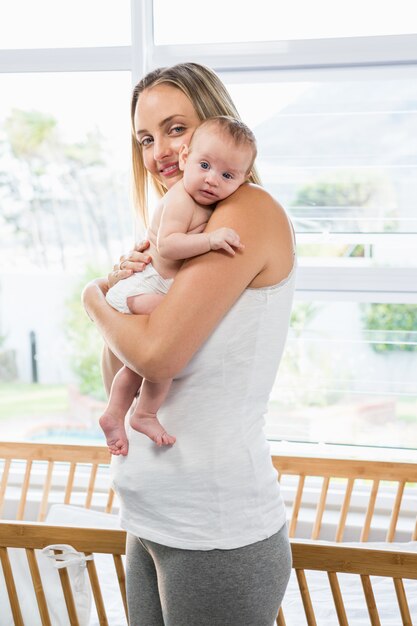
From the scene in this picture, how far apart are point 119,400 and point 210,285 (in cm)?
32

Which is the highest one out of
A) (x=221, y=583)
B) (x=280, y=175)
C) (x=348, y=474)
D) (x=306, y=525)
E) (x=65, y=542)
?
(x=280, y=175)

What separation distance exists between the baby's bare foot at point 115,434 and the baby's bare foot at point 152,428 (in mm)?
74

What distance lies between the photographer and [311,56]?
243cm

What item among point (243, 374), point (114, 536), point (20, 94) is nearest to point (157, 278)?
point (243, 374)

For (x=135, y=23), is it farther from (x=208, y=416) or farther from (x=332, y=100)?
(x=208, y=416)

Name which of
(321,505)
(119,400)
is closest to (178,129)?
(119,400)

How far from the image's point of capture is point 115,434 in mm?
1188

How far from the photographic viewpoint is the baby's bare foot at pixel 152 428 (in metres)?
1.06

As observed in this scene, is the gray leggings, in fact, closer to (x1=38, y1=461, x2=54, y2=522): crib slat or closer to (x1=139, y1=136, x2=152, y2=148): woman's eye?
(x1=139, y1=136, x2=152, y2=148): woman's eye

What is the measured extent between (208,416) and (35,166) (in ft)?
6.24

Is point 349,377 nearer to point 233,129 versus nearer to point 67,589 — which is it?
point 67,589

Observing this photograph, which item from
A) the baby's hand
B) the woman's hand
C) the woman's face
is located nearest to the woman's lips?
the woman's face

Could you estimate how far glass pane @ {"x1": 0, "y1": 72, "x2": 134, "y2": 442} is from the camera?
2703mm

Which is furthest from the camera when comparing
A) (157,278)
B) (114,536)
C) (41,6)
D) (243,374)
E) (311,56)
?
(41,6)
